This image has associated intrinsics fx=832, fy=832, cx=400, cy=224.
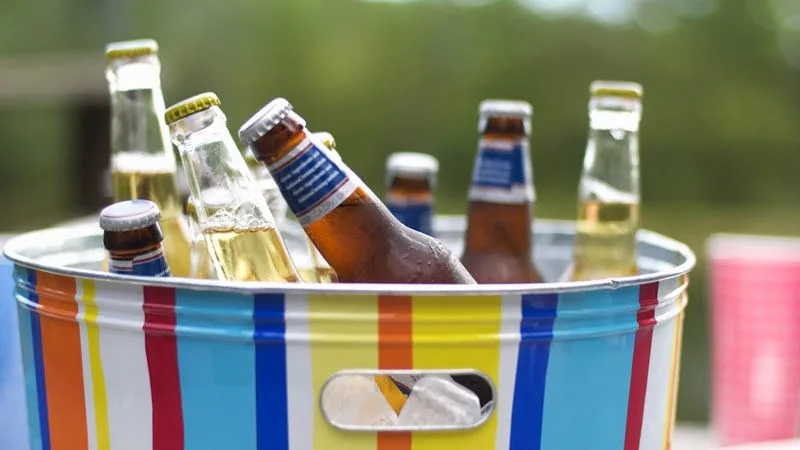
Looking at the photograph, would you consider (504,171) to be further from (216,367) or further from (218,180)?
(216,367)

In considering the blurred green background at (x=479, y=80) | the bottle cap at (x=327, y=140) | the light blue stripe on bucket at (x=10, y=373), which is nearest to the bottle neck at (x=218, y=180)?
the bottle cap at (x=327, y=140)

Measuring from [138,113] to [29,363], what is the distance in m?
0.29

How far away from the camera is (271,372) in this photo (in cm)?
51

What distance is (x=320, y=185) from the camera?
60 centimetres

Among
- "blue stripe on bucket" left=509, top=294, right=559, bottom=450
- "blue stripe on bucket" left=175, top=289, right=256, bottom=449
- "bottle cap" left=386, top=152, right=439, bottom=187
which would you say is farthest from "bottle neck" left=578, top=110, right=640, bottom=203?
"blue stripe on bucket" left=175, top=289, right=256, bottom=449

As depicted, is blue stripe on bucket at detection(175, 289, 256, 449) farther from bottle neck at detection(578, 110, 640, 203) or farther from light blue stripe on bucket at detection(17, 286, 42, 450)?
bottle neck at detection(578, 110, 640, 203)

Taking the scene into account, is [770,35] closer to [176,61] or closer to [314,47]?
[314,47]

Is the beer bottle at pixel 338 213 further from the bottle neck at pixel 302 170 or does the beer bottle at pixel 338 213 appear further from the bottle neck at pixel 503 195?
the bottle neck at pixel 503 195

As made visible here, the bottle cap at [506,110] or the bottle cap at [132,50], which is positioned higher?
the bottle cap at [132,50]

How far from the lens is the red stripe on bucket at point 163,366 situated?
512mm

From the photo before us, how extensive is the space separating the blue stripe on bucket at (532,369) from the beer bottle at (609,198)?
332 mm

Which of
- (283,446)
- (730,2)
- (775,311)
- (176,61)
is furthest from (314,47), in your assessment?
(283,446)

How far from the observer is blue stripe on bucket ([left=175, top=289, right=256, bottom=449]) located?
0.50 m

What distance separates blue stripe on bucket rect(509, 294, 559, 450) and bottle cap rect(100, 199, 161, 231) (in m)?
0.28
